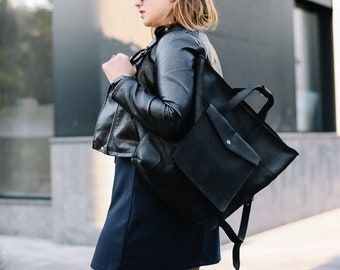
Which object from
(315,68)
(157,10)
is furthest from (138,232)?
(315,68)

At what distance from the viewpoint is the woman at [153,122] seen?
186 cm

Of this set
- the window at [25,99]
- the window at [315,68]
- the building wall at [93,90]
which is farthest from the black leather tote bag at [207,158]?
the window at [315,68]

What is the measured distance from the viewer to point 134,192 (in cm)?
199

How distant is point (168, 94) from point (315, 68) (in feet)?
28.0

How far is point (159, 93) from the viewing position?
1885mm

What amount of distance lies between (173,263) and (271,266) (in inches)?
138

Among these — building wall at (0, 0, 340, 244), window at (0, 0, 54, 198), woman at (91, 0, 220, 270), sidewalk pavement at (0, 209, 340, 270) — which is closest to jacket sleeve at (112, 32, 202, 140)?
woman at (91, 0, 220, 270)

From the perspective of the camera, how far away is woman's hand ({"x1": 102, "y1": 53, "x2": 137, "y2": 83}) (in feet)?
6.56

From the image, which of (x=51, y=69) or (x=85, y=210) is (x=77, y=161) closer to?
(x=85, y=210)

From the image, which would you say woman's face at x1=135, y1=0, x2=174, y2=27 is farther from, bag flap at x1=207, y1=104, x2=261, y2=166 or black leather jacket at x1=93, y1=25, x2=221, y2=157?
bag flap at x1=207, y1=104, x2=261, y2=166

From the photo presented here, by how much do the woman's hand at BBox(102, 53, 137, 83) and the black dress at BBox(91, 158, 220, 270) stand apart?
0.28 m

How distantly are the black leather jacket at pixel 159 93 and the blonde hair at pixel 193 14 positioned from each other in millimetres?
31

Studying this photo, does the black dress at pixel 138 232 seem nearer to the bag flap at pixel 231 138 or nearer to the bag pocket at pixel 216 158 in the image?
the bag pocket at pixel 216 158

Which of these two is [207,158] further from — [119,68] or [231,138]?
[119,68]
